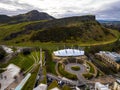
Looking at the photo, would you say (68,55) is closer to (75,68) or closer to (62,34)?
(75,68)

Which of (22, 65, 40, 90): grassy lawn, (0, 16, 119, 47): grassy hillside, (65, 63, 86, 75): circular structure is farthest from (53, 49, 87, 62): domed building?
(0, 16, 119, 47): grassy hillside

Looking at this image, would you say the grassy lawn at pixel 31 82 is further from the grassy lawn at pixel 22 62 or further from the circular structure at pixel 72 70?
the circular structure at pixel 72 70

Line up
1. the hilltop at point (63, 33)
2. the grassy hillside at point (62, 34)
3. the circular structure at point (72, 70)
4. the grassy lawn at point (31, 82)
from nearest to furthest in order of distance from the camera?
the grassy lawn at point (31, 82) → the circular structure at point (72, 70) → the grassy hillside at point (62, 34) → the hilltop at point (63, 33)

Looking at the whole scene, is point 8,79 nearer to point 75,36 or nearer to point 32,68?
point 32,68

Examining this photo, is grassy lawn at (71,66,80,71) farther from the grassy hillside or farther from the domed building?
the grassy hillside

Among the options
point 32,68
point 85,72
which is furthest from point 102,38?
point 32,68

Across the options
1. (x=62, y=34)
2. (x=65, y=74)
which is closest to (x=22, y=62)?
(x=65, y=74)

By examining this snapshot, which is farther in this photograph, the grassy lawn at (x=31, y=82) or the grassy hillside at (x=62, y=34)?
the grassy hillside at (x=62, y=34)

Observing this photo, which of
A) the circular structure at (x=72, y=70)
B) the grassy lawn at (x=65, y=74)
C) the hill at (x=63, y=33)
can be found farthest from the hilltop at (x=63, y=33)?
the grassy lawn at (x=65, y=74)

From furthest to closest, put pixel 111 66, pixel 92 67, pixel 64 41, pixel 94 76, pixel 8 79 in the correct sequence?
pixel 64 41, pixel 111 66, pixel 92 67, pixel 94 76, pixel 8 79
